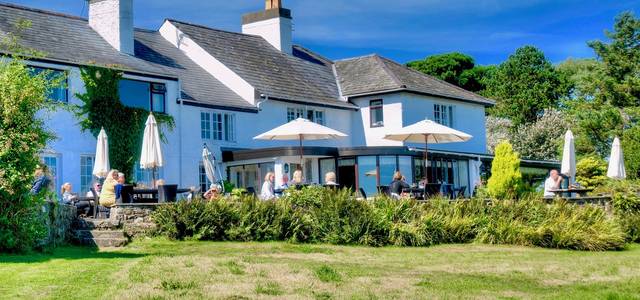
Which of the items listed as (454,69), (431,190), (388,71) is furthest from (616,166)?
(454,69)

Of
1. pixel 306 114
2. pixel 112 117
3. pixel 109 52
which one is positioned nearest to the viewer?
pixel 112 117

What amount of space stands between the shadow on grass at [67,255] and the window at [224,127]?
1749 centimetres

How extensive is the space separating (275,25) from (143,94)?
13779 mm

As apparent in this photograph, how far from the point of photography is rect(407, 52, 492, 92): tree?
251ft

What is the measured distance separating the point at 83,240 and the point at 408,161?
19747 mm

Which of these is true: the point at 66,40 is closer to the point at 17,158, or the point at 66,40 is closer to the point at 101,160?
the point at 101,160

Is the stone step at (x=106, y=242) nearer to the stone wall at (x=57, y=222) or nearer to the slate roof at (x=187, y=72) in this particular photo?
the stone wall at (x=57, y=222)

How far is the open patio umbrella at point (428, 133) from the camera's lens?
31781mm

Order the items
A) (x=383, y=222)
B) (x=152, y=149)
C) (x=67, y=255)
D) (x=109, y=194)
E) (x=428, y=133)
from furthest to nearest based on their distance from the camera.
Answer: (x=428, y=133) < (x=152, y=149) < (x=109, y=194) < (x=383, y=222) < (x=67, y=255)

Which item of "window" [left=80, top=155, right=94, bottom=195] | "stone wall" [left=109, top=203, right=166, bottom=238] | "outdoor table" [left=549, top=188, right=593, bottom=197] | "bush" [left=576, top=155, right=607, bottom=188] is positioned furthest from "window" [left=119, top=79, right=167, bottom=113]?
"bush" [left=576, top=155, right=607, bottom=188]

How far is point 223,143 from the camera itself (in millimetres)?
37781

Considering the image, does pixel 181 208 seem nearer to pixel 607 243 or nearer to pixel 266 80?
pixel 607 243

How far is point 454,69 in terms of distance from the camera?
77.3 m

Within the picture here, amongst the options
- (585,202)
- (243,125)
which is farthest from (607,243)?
(243,125)
